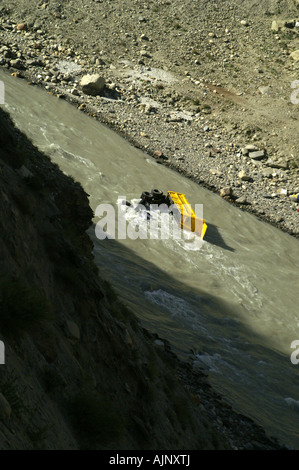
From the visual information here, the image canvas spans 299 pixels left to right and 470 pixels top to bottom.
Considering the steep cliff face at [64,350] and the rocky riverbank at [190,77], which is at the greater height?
the rocky riverbank at [190,77]

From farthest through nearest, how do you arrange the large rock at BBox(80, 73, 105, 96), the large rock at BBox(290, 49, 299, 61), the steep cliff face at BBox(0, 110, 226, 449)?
the large rock at BBox(290, 49, 299, 61) < the large rock at BBox(80, 73, 105, 96) < the steep cliff face at BBox(0, 110, 226, 449)

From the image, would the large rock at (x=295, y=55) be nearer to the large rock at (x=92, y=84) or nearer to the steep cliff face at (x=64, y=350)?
the large rock at (x=92, y=84)

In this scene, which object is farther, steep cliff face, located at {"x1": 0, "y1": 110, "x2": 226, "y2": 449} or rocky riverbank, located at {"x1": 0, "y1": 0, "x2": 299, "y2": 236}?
rocky riverbank, located at {"x1": 0, "y1": 0, "x2": 299, "y2": 236}

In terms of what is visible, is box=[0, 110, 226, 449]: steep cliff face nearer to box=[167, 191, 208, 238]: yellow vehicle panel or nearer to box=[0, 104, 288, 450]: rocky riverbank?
box=[0, 104, 288, 450]: rocky riverbank

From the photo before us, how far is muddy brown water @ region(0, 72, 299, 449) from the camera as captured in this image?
53.0 feet

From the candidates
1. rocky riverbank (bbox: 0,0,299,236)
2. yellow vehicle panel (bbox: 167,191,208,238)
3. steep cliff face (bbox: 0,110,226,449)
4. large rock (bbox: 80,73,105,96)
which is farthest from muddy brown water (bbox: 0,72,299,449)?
steep cliff face (bbox: 0,110,226,449)

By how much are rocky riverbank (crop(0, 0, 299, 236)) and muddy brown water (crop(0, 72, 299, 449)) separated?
7.85 ft

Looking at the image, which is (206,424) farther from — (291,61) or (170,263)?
(291,61)

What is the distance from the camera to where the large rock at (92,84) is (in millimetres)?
38125

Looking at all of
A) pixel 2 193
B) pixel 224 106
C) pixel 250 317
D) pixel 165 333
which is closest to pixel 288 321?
pixel 250 317

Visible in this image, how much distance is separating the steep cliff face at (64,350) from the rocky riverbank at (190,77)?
2299 cm

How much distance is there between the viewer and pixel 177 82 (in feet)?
Answer: 140

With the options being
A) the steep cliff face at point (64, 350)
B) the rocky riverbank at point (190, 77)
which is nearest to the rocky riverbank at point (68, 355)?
the steep cliff face at point (64, 350)

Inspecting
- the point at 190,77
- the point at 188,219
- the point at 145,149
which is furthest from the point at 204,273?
the point at 190,77
